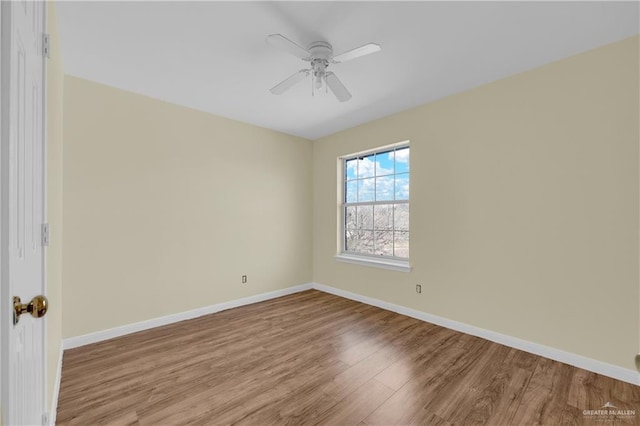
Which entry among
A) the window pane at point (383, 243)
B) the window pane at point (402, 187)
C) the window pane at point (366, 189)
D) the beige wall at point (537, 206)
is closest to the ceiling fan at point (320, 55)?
the beige wall at point (537, 206)

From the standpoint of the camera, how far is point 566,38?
2.15m

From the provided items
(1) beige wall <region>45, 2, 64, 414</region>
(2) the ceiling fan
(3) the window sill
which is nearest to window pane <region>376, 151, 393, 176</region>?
(3) the window sill

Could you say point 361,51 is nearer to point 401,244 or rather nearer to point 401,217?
point 401,217

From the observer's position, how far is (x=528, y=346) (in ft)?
8.47

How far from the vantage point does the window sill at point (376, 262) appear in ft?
11.8

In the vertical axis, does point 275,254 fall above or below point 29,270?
below

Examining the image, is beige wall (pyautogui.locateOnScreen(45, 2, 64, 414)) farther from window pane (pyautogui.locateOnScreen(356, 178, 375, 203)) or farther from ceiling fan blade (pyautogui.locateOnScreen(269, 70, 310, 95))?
window pane (pyautogui.locateOnScreen(356, 178, 375, 203))

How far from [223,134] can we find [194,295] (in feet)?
6.95

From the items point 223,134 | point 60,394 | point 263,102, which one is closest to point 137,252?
point 60,394

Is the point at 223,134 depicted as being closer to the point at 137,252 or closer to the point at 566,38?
the point at 137,252

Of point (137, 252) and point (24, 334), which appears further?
point (137, 252)

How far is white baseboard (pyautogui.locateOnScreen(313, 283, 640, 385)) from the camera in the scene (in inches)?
84.6

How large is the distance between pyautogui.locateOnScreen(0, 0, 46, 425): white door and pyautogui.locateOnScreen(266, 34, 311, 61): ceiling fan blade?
1.11m

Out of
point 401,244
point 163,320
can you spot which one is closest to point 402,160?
point 401,244
